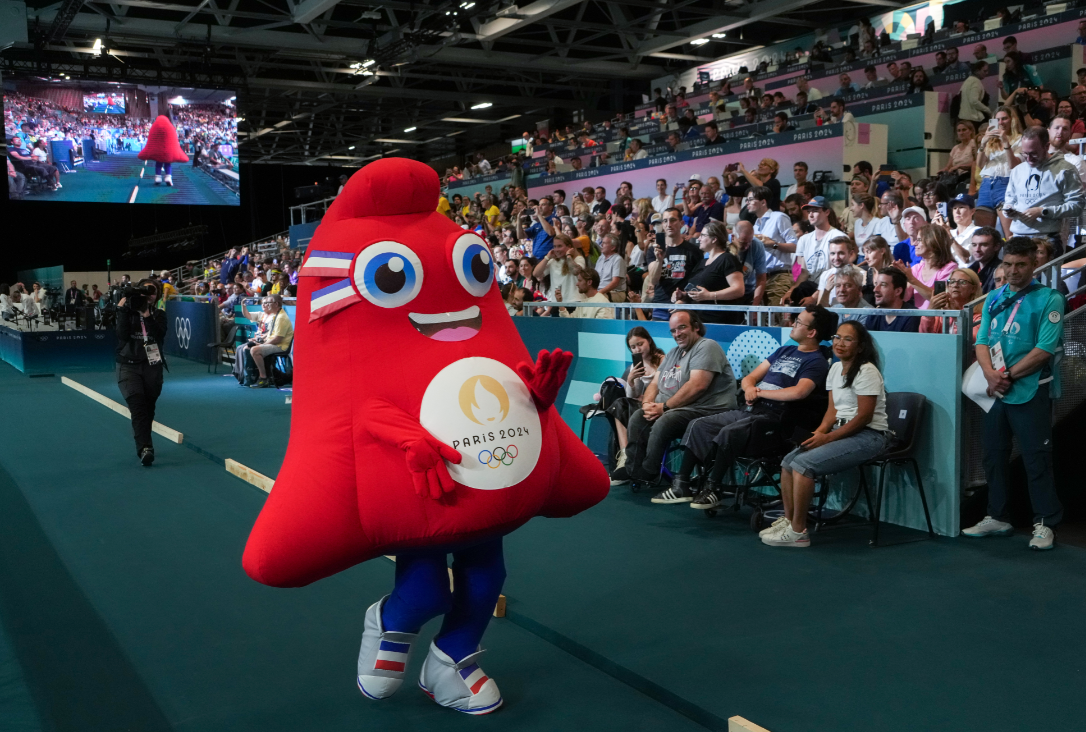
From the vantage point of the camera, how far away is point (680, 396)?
636cm

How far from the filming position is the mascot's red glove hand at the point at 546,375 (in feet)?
10.5

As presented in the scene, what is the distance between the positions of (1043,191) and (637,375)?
129 inches

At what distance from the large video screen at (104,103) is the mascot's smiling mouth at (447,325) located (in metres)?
18.5

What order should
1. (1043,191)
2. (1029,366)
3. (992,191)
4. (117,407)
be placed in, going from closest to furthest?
(1029,366), (1043,191), (992,191), (117,407)

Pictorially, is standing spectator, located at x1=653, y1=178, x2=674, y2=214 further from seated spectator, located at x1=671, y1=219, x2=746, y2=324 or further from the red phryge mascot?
the red phryge mascot

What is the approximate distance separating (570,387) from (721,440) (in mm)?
2855

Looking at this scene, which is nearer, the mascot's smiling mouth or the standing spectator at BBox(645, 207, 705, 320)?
the mascot's smiling mouth

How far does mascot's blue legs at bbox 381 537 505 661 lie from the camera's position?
10.7 feet

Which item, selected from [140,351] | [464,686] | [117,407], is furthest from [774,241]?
[117,407]

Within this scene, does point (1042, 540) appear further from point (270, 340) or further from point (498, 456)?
point (270, 340)

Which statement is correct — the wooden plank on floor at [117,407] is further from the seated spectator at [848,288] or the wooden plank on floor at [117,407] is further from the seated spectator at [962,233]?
the seated spectator at [962,233]

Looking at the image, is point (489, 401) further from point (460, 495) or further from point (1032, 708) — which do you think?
point (1032, 708)

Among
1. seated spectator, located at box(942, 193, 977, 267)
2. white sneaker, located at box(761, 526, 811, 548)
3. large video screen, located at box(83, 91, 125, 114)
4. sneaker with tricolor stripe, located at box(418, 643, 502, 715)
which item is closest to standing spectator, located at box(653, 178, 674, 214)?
seated spectator, located at box(942, 193, 977, 267)

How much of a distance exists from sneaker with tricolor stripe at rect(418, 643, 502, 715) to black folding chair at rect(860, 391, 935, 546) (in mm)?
2967
